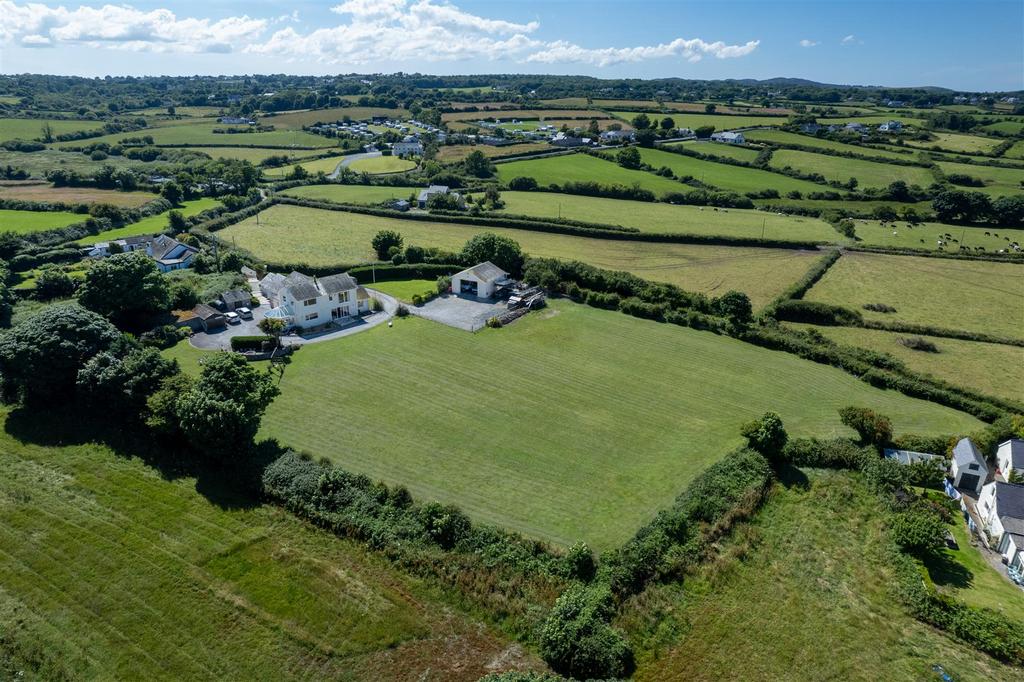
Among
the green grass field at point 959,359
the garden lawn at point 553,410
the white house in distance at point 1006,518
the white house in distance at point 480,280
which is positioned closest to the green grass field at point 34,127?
the white house in distance at point 480,280

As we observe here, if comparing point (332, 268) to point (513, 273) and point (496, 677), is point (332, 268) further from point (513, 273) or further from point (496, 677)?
point (496, 677)

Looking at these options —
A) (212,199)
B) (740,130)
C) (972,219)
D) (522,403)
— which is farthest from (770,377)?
(740,130)

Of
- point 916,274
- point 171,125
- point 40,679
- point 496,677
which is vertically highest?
point 171,125

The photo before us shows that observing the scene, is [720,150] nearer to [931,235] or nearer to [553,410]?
[931,235]

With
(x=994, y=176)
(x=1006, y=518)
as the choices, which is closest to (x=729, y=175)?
(x=994, y=176)

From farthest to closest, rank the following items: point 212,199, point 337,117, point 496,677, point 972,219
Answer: point 337,117
point 212,199
point 972,219
point 496,677

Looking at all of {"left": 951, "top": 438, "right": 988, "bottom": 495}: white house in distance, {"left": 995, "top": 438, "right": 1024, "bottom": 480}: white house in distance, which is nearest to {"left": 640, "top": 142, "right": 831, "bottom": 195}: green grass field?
{"left": 995, "top": 438, "right": 1024, "bottom": 480}: white house in distance
